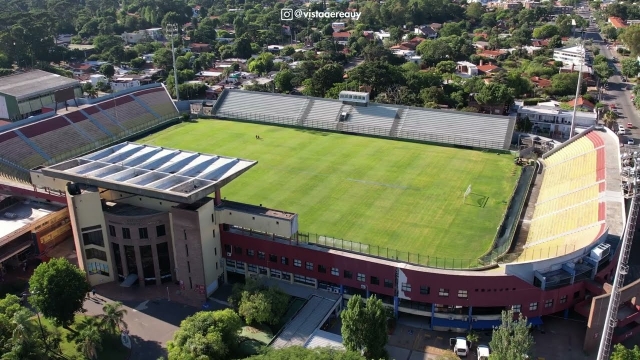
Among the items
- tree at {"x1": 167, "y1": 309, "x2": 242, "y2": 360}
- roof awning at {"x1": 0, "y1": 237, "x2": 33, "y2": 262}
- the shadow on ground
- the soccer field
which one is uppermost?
tree at {"x1": 167, "y1": 309, "x2": 242, "y2": 360}

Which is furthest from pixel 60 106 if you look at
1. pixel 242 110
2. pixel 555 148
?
pixel 555 148

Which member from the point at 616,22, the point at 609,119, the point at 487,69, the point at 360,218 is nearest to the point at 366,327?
the point at 360,218

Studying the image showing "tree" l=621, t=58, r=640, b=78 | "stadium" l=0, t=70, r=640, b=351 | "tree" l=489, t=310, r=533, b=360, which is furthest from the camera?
"tree" l=621, t=58, r=640, b=78

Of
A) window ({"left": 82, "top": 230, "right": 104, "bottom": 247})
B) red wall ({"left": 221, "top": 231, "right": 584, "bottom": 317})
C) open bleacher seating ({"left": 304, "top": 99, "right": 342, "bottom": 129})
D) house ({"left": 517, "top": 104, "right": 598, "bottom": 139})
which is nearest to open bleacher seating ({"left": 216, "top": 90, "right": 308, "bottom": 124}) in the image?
open bleacher seating ({"left": 304, "top": 99, "right": 342, "bottom": 129})

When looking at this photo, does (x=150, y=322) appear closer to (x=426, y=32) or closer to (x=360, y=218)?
(x=360, y=218)

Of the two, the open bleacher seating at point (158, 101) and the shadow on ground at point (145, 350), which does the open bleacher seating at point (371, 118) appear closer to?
the open bleacher seating at point (158, 101)

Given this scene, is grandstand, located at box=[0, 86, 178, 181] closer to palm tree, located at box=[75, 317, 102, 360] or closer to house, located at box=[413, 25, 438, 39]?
palm tree, located at box=[75, 317, 102, 360]

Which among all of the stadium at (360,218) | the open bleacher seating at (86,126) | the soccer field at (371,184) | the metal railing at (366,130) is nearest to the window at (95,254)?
the stadium at (360,218)

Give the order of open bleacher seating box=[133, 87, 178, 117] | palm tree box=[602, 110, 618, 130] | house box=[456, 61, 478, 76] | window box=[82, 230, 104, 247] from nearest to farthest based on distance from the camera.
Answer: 1. window box=[82, 230, 104, 247]
2. palm tree box=[602, 110, 618, 130]
3. open bleacher seating box=[133, 87, 178, 117]
4. house box=[456, 61, 478, 76]
